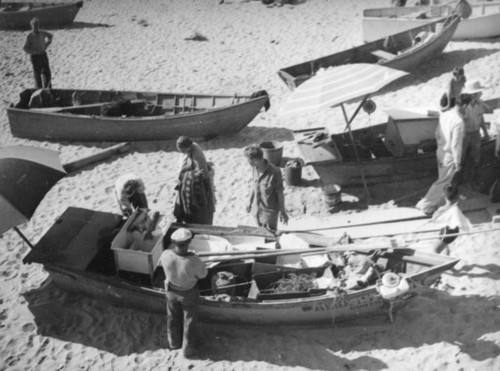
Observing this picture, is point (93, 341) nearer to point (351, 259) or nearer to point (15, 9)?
point (351, 259)

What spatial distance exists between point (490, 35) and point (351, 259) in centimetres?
1142

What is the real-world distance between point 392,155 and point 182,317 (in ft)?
17.4

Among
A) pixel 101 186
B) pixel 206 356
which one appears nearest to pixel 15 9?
→ pixel 101 186

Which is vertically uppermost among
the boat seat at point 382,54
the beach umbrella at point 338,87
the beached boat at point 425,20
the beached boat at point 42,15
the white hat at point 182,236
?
the beached boat at point 42,15

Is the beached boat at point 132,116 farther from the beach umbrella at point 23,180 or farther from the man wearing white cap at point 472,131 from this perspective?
the man wearing white cap at point 472,131

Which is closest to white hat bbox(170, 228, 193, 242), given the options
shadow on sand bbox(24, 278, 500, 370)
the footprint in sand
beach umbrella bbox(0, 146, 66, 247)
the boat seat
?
shadow on sand bbox(24, 278, 500, 370)

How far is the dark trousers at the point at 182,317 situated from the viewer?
673cm

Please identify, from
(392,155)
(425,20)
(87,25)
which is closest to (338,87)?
(392,155)

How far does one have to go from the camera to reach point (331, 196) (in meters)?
9.82

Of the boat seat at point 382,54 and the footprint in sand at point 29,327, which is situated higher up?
the boat seat at point 382,54

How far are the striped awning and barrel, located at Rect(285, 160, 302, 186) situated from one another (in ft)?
5.52

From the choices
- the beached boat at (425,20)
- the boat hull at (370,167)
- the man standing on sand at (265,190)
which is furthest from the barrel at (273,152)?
the beached boat at (425,20)

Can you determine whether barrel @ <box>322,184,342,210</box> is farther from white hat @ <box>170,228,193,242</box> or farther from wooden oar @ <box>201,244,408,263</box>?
white hat @ <box>170,228,193,242</box>

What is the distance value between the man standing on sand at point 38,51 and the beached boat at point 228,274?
7735 millimetres
